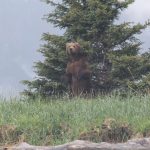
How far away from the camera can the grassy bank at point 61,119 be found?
795cm

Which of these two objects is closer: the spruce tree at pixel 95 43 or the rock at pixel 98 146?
the rock at pixel 98 146

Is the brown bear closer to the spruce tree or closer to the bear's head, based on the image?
the bear's head

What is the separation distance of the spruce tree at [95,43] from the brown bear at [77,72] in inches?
133

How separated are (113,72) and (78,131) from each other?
521 inches

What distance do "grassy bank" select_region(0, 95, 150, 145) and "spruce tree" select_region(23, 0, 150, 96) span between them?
1175 centimetres

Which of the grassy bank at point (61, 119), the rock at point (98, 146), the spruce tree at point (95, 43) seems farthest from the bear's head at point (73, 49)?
the rock at point (98, 146)

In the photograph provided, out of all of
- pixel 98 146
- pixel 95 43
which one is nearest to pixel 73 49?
pixel 95 43

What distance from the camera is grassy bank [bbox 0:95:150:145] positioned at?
7945 millimetres

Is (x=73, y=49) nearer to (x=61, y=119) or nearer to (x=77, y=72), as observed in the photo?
(x=77, y=72)

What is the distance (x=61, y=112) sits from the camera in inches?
343

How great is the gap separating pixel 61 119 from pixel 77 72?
29.3 ft

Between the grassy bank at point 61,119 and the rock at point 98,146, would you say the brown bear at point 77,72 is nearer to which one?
the grassy bank at point 61,119

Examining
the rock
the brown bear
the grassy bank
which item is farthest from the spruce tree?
the rock

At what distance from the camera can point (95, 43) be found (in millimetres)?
22234
